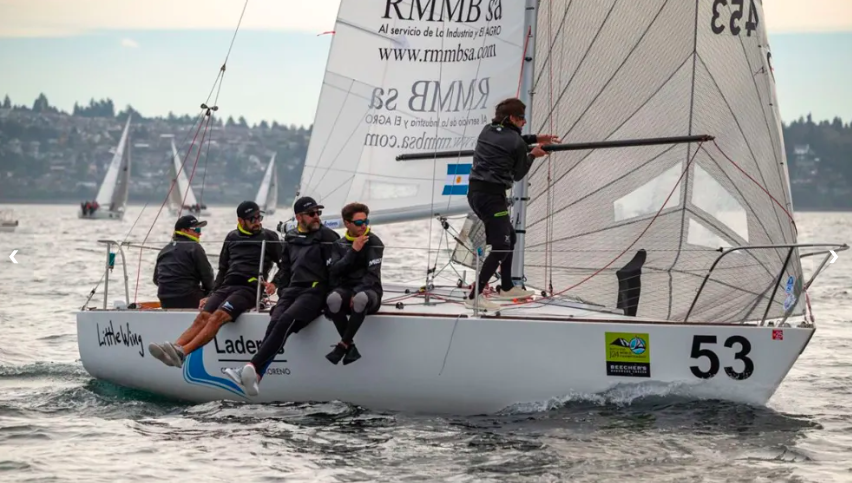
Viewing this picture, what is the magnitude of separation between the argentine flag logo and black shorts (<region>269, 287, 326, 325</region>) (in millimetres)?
2226

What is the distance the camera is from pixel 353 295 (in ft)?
25.6

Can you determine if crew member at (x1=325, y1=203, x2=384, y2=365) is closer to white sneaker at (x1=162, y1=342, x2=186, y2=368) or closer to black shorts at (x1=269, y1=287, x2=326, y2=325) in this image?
black shorts at (x1=269, y1=287, x2=326, y2=325)

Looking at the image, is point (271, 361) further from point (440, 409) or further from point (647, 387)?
point (647, 387)

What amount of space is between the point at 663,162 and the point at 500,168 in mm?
1533

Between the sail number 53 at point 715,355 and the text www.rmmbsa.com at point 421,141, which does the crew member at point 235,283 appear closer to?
the text www.rmmbsa.com at point 421,141

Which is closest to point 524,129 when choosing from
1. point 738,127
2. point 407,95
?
point 407,95

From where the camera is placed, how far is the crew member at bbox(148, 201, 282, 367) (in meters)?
8.18

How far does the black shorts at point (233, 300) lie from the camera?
26.9 feet

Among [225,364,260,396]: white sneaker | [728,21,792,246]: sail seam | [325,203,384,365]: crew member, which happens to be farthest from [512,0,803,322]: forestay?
[225,364,260,396]: white sneaker

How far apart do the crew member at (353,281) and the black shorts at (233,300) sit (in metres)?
0.68

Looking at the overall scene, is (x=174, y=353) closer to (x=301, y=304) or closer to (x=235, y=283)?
(x=235, y=283)

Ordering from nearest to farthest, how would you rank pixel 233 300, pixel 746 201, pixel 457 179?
pixel 233 300, pixel 746 201, pixel 457 179

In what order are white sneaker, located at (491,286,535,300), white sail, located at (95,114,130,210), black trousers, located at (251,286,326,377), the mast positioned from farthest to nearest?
white sail, located at (95,114,130,210) < the mast < white sneaker, located at (491,286,535,300) < black trousers, located at (251,286,326,377)

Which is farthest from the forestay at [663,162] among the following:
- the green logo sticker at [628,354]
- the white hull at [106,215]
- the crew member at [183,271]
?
the white hull at [106,215]
